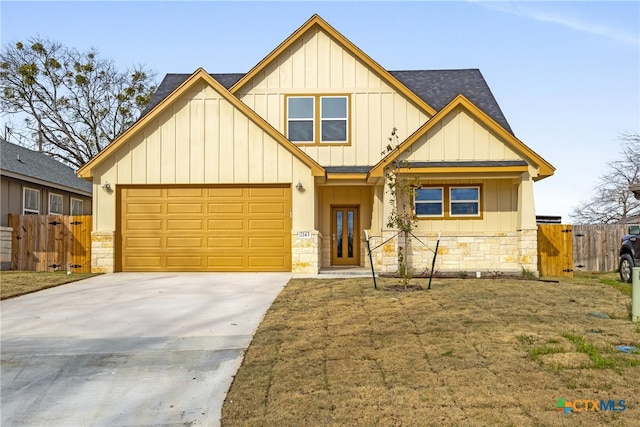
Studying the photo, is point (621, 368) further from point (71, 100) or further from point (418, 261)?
point (71, 100)

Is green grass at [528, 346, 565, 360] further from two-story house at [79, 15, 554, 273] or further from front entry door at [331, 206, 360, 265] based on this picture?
front entry door at [331, 206, 360, 265]

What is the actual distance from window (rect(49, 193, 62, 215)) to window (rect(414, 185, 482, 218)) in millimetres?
15567

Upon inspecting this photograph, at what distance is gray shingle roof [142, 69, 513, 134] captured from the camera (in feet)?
61.2

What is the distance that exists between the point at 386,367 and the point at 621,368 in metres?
2.41

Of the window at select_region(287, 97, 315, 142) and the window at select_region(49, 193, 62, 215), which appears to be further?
the window at select_region(49, 193, 62, 215)

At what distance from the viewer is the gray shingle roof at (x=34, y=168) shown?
18.8m

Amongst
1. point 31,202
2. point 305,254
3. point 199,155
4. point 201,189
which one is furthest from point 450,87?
point 31,202

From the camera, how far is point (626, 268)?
545 inches

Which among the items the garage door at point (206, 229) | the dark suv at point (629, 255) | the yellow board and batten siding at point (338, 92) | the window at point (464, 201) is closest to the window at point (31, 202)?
the garage door at point (206, 229)

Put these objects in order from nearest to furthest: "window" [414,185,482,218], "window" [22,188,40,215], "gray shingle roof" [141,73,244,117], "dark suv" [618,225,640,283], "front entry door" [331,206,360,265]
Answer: "dark suv" [618,225,640,283]
"window" [414,185,482,218]
"front entry door" [331,206,360,265]
"gray shingle roof" [141,73,244,117]
"window" [22,188,40,215]

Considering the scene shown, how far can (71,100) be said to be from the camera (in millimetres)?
33125

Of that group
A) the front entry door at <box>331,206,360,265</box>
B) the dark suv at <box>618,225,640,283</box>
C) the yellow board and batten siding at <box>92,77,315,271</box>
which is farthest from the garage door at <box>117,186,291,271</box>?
the dark suv at <box>618,225,640,283</box>

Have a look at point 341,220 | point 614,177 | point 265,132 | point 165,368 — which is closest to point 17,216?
point 265,132

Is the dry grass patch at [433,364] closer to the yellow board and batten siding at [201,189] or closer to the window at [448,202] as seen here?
the yellow board and batten siding at [201,189]
